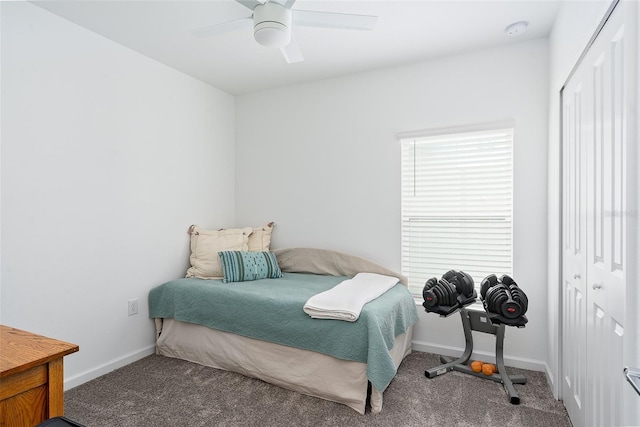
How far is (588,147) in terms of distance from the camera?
1695 mm

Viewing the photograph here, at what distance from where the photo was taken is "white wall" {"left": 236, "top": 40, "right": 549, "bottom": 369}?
8.96 feet

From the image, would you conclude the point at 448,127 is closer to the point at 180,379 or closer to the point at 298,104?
the point at 298,104

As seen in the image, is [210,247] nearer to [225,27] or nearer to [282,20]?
[225,27]

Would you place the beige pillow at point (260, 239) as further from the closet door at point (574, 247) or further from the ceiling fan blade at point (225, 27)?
the closet door at point (574, 247)

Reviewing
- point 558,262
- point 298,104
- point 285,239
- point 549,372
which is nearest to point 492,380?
point 549,372

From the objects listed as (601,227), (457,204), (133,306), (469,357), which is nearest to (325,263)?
(457,204)

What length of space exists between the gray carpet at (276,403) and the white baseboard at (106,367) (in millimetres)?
47

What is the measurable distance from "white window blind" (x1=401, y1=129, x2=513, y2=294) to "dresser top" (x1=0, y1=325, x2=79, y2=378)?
2566 mm

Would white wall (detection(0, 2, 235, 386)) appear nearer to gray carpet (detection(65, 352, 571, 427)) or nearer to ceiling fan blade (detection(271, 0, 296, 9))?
gray carpet (detection(65, 352, 571, 427))

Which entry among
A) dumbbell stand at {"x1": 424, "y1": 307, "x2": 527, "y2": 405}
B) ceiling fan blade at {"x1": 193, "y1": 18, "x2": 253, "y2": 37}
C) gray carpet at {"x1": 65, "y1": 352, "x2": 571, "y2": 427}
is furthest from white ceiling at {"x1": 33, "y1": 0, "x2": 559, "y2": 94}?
gray carpet at {"x1": 65, "y1": 352, "x2": 571, "y2": 427}

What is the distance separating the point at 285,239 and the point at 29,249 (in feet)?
6.91

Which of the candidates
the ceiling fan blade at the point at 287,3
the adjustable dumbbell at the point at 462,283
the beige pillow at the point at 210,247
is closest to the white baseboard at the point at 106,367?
the beige pillow at the point at 210,247

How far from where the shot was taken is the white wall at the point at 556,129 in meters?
1.88

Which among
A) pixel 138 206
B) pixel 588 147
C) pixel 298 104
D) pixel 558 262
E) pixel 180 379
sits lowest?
pixel 180 379
